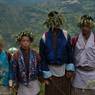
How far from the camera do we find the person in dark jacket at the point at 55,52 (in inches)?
245

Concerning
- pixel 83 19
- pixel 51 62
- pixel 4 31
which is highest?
pixel 83 19

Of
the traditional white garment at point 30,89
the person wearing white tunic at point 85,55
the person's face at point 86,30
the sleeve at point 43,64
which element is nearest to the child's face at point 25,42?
the sleeve at point 43,64

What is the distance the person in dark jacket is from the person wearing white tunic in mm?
119

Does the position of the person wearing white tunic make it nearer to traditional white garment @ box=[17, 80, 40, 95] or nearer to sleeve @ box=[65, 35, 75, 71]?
sleeve @ box=[65, 35, 75, 71]

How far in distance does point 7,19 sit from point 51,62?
15570 mm

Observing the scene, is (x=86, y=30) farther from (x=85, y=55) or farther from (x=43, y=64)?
(x=43, y=64)

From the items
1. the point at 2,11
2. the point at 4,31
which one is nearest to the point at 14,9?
the point at 2,11

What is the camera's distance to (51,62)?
20.5 feet

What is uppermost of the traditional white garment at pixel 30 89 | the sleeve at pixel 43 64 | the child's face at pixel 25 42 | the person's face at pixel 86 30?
the person's face at pixel 86 30

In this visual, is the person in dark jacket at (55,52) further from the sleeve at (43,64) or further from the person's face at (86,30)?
the person's face at (86,30)

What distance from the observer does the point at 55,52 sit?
20.4ft

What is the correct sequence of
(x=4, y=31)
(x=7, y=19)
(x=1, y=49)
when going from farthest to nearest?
1. (x=7, y=19)
2. (x=4, y=31)
3. (x=1, y=49)

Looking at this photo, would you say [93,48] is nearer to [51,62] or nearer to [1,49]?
[51,62]

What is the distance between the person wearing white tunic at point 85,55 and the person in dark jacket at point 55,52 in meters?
0.12
